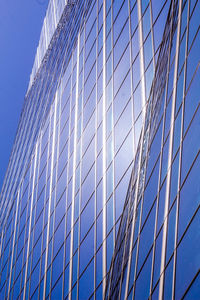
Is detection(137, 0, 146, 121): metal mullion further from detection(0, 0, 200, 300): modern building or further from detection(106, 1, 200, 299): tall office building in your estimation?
detection(106, 1, 200, 299): tall office building

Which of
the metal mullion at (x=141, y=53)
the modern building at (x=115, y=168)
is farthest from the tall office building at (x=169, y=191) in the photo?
the metal mullion at (x=141, y=53)

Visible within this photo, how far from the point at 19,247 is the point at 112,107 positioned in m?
18.0

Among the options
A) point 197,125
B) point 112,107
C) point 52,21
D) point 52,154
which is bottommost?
point 197,125

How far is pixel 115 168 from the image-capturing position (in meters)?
21.2

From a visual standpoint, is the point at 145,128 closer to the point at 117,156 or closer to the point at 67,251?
the point at 117,156

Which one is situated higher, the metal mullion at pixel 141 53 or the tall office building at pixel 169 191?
the metal mullion at pixel 141 53

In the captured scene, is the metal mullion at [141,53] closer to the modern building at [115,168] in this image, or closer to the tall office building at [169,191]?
the modern building at [115,168]

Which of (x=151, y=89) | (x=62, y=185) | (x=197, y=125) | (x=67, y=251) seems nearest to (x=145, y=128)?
(x=151, y=89)

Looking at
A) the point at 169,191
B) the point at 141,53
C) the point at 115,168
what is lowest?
the point at 169,191

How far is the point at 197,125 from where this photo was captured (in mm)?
11094

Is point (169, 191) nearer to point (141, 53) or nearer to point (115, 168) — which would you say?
point (115, 168)

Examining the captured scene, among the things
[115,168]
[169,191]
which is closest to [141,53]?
[115,168]

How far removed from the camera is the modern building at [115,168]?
11602 mm

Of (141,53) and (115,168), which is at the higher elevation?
(141,53)
